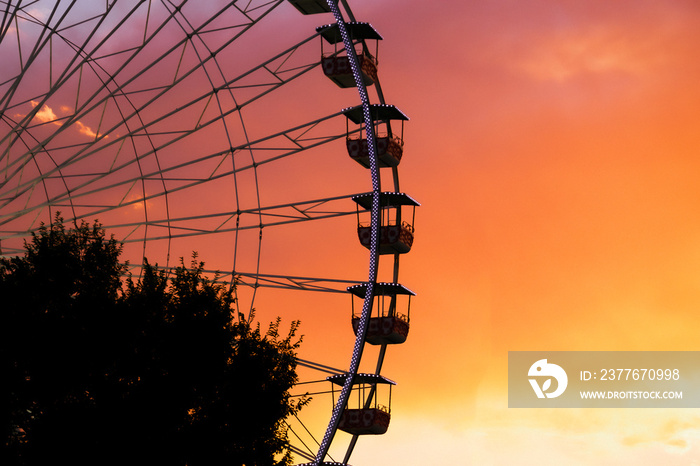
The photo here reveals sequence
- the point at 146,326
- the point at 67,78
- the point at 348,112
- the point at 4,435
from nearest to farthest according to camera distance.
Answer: the point at 4,435, the point at 146,326, the point at 67,78, the point at 348,112

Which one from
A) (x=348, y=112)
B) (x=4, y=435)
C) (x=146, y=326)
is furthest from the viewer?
(x=348, y=112)

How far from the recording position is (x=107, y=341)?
3447cm

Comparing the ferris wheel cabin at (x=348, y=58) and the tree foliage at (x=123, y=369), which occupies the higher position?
the ferris wheel cabin at (x=348, y=58)

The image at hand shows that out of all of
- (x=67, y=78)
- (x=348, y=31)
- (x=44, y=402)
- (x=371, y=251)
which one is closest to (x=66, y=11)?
(x=67, y=78)

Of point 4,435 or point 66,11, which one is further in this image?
point 66,11

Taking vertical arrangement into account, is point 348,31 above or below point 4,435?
above

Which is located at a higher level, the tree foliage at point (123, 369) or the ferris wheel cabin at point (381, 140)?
the ferris wheel cabin at point (381, 140)

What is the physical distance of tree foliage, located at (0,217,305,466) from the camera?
3309cm

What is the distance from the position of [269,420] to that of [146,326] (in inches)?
199

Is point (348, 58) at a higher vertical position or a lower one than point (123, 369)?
higher

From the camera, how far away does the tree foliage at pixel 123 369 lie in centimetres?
3309

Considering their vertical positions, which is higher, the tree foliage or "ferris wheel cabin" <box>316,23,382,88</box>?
"ferris wheel cabin" <box>316,23,382,88</box>

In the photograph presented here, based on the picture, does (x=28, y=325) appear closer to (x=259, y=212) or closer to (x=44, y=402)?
(x=44, y=402)

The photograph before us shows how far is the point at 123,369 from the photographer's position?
34.2 m
